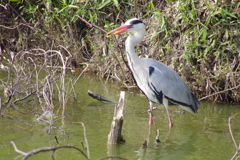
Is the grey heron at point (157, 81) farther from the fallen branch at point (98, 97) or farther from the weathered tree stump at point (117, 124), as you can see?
the weathered tree stump at point (117, 124)

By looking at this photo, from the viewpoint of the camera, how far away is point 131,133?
5.21 metres

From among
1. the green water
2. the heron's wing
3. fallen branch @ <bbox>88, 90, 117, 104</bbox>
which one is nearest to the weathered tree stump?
the green water

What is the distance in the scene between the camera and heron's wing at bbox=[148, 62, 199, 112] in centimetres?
597

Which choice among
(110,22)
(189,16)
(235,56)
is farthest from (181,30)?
Answer: (110,22)

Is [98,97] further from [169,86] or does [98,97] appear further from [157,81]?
[169,86]

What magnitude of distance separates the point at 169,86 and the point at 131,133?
4.06ft

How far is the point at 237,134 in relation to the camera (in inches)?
214

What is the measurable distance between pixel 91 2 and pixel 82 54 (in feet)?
3.99

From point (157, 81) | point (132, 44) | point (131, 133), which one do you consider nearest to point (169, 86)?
point (157, 81)

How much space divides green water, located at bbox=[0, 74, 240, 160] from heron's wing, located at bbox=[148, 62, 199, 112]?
13.3 inches

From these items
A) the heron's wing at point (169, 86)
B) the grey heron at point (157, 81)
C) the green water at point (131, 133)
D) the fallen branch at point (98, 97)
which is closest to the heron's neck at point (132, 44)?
the grey heron at point (157, 81)

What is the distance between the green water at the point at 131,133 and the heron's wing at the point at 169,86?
337 millimetres

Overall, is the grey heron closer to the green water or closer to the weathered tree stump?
the green water

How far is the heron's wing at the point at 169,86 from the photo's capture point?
5.97 metres
